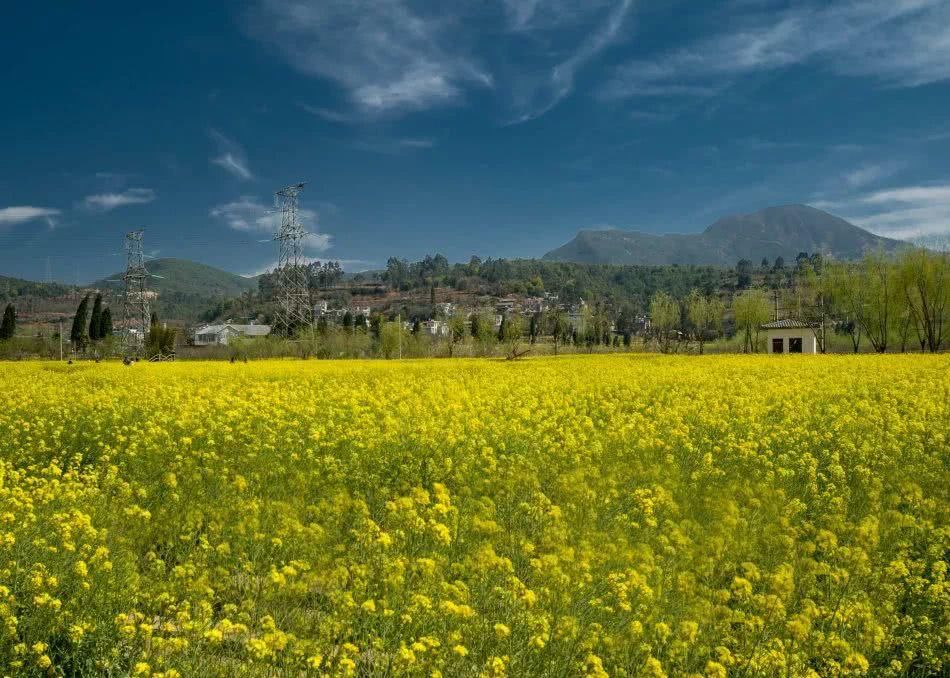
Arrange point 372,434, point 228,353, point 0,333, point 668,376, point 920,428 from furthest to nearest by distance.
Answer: point 0,333, point 228,353, point 668,376, point 920,428, point 372,434

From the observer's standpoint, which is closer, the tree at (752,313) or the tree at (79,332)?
the tree at (752,313)

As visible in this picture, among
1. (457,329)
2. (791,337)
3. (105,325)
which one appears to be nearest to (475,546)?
(791,337)

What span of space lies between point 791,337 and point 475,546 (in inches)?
2294

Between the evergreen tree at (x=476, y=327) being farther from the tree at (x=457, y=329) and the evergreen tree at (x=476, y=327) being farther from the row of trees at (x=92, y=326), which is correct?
the row of trees at (x=92, y=326)

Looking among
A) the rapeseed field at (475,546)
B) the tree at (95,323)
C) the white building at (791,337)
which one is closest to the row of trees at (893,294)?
the white building at (791,337)

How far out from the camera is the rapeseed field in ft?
13.8

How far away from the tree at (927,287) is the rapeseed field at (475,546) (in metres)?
52.9

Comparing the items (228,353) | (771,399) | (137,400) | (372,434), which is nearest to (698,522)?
(372,434)

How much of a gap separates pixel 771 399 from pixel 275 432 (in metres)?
11.1

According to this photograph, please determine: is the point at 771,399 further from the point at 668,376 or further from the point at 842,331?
the point at 842,331

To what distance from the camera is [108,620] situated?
15.1ft

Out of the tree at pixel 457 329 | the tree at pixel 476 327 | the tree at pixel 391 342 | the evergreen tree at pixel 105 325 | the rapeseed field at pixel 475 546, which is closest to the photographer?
the rapeseed field at pixel 475 546

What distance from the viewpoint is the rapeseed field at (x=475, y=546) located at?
420cm

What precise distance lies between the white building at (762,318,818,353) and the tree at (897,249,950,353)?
8441 mm
